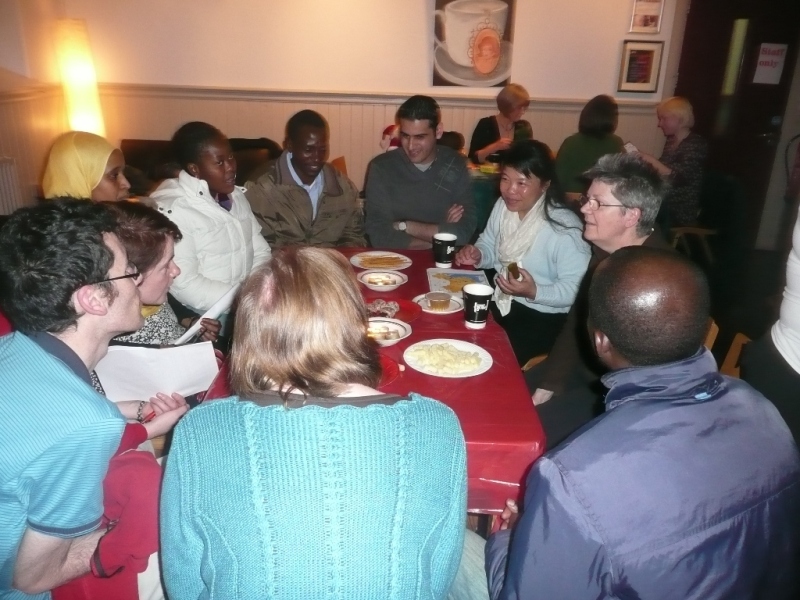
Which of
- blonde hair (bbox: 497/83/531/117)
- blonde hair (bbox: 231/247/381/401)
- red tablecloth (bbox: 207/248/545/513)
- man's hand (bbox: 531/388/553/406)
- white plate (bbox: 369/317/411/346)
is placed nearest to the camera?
blonde hair (bbox: 231/247/381/401)

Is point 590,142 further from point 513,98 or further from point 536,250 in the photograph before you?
point 536,250

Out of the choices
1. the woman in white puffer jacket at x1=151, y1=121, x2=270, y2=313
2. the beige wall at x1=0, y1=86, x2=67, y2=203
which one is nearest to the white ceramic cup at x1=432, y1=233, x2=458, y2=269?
the woman in white puffer jacket at x1=151, y1=121, x2=270, y2=313

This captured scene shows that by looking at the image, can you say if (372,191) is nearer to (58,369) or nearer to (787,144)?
(58,369)

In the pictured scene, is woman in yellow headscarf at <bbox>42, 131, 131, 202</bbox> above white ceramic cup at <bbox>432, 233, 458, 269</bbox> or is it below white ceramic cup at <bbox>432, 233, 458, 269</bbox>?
above

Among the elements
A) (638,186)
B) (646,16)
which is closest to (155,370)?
(638,186)

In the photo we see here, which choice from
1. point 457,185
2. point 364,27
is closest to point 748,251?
point 457,185

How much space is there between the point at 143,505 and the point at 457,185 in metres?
2.64

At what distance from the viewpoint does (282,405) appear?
96cm

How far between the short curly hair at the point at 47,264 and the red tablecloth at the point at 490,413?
50 cm

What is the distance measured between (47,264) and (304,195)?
207 centimetres

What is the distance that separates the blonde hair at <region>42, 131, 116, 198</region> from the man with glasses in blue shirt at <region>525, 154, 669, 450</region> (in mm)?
2016

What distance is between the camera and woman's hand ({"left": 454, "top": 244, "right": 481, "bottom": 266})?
2719 mm

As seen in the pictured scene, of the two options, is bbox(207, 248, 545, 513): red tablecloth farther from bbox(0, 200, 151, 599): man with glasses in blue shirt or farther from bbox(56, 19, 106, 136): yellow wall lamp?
bbox(56, 19, 106, 136): yellow wall lamp

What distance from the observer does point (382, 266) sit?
2.65m
